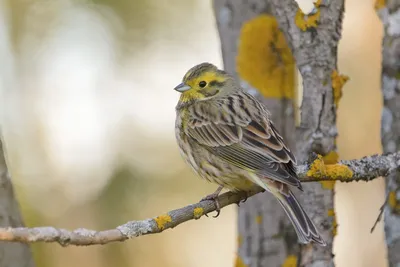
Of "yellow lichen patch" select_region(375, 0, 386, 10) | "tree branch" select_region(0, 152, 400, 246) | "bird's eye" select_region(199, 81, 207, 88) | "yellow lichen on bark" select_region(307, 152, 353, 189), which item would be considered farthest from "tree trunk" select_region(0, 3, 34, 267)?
"yellow lichen patch" select_region(375, 0, 386, 10)

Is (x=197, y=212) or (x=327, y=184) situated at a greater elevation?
(x=327, y=184)

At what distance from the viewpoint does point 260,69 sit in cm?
563

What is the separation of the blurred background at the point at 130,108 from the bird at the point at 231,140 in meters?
4.46

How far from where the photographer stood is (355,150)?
33.1ft

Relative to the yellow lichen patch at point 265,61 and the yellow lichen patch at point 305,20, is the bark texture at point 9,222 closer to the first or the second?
the yellow lichen patch at point 305,20

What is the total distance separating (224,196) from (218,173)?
0.60ft

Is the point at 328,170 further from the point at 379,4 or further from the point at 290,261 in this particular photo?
the point at 379,4

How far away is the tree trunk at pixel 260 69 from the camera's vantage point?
5453 millimetres

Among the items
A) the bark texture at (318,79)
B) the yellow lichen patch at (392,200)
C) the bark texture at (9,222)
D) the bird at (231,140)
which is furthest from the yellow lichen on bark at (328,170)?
the bark texture at (9,222)

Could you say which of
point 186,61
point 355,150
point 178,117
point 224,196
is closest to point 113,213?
point 186,61

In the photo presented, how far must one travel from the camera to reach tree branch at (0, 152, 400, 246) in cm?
291

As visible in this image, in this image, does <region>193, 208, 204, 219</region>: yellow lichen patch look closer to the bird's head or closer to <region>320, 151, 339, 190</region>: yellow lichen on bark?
<region>320, 151, 339, 190</region>: yellow lichen on bark

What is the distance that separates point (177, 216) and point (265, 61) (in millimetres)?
2159

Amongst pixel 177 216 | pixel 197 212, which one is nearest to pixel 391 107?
pixel 197 212
